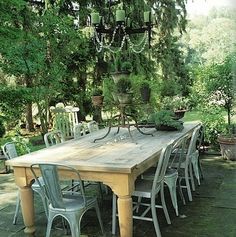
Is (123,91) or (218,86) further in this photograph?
(218,86)

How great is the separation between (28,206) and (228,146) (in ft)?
11.2

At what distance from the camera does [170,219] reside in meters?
3.05

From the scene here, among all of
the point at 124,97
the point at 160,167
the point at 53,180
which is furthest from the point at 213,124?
the point at 53,180

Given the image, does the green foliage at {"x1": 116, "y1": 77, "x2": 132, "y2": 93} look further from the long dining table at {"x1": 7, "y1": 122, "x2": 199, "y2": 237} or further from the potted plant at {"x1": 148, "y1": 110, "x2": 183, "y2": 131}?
the potted plant at {"x1": 148, "y1": 110, "x2": 183, "y2": 131}

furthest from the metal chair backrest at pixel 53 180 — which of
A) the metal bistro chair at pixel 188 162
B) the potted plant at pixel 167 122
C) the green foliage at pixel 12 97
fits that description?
the green foliage at pixel 12 97

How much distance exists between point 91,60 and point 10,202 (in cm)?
520

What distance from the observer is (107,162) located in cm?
249

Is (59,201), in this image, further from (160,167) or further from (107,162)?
(160,167)

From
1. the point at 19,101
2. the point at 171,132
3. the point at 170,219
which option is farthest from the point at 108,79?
the point at 170,219

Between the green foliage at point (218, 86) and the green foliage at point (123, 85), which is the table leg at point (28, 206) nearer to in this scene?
the green foliage at point (123, 85)

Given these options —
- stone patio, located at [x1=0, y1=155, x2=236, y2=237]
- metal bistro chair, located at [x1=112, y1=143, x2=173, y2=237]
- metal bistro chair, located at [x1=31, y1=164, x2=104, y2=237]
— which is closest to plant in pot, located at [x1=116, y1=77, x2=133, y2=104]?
metal bistro chair, located at [x1=112, y1=143, x2=173, y2=237]

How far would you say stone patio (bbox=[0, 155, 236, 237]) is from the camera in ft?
9.19

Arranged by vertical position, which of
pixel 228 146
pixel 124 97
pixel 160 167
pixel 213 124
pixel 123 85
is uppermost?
pixel 123 85

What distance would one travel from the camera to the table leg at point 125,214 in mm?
2352
